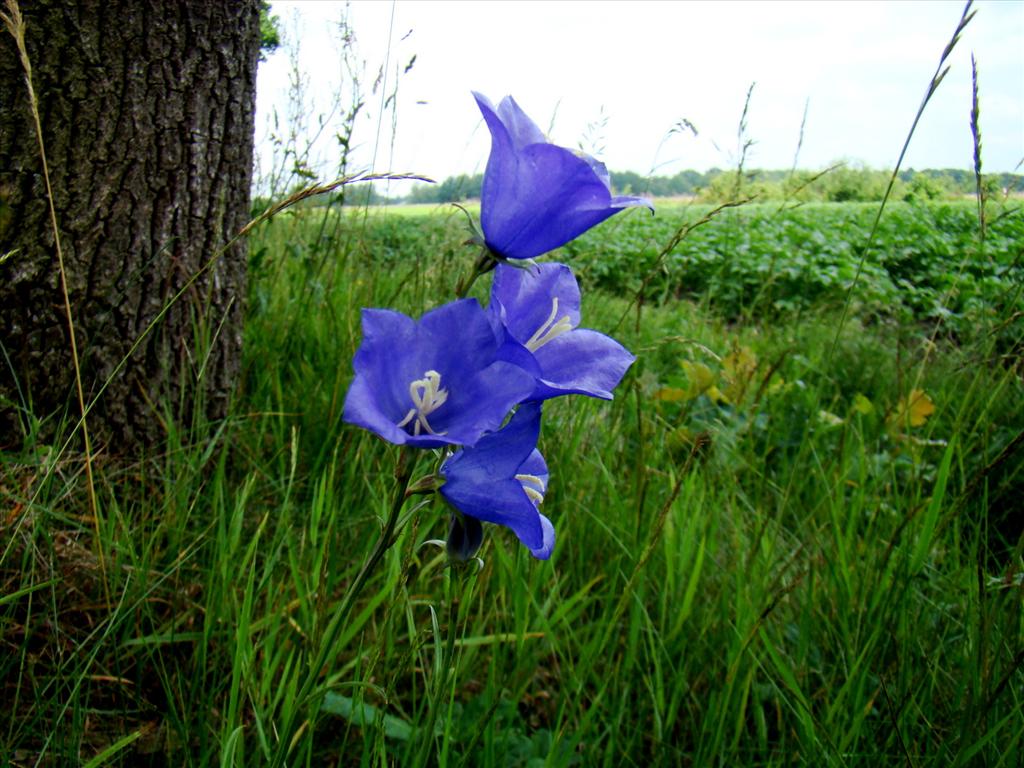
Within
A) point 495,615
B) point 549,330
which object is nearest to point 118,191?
point 495,615

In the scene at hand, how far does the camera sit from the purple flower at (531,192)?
67 centimetres

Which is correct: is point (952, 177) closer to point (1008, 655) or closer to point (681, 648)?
point (1008, 655)

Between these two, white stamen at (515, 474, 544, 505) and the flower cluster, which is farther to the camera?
white stamen at (515, 474, 544, 505)

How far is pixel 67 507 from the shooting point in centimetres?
158

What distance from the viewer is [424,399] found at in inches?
26.9

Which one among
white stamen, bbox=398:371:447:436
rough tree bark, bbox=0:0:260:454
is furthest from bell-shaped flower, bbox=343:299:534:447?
rough tree bark, bbox=0:0:260:454

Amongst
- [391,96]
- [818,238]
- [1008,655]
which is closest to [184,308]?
[391,96]

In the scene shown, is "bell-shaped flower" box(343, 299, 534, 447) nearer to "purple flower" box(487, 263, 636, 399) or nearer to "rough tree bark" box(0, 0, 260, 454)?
"purple flower" box(487, 263, 636, 399)

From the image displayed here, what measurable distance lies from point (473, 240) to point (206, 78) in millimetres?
1457

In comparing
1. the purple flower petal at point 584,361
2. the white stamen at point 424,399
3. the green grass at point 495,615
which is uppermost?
the purple flower petal at point 584,361

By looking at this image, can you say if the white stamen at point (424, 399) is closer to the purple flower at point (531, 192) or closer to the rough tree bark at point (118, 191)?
the purple flower at point (531, 192)

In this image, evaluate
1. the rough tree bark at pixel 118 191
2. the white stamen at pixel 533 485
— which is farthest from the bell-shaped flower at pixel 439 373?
the rough tree bark at pixel 118 191

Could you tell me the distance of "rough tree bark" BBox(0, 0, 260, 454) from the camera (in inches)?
66.1

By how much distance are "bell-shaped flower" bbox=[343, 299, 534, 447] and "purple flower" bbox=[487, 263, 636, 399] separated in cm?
6
